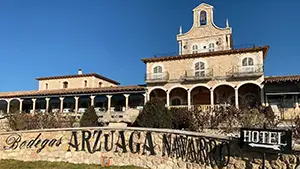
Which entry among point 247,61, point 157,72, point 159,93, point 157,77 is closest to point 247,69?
point 247,61

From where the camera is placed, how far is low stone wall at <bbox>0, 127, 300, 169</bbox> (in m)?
7.04

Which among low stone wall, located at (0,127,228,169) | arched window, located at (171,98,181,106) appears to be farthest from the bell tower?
low stone wall, located at (0,127,228,169)

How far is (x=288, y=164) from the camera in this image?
5.82 meters

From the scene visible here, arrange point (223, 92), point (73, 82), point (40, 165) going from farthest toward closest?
point (73, 82)
point (223, 92)
point (40, 165)

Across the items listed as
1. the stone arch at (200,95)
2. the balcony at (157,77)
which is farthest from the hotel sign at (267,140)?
the stone arch at (200,95)

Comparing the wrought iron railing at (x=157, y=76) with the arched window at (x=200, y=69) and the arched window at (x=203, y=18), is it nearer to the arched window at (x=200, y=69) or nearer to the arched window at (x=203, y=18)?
the arched window at (x=200, y=69)

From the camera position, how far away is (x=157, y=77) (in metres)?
27.1

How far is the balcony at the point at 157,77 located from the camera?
26.6 meters

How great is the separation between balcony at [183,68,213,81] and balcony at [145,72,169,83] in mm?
1995

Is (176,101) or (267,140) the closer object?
(267,140)

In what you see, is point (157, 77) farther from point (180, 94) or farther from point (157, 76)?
point (180, 94)

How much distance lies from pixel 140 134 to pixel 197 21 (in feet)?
75.2

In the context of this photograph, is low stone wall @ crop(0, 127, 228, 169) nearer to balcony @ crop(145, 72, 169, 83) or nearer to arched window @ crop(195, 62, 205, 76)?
balcony @ crop(145, 72, 169, 83)

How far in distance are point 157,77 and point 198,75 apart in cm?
437
